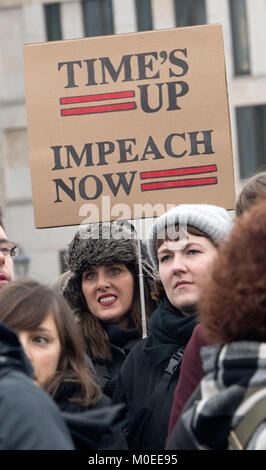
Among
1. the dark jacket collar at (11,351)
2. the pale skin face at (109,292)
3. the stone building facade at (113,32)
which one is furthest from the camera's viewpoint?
the stone building facade at (113,32)

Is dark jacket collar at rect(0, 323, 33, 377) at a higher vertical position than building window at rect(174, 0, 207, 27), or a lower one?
lower

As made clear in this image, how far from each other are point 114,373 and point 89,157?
1.03 m

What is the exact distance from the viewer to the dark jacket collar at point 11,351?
6.98 feet

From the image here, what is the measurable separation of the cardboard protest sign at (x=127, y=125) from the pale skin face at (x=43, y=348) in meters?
1.45

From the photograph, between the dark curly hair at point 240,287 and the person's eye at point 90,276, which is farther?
the person's eye at point 90,276

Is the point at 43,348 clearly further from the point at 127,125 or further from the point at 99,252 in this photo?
the point at 127,125

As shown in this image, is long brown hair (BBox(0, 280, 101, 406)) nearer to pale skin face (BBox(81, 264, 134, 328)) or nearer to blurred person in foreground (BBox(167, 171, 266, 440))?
blurred person in foreground (BBox(167, 171, 266, 440))

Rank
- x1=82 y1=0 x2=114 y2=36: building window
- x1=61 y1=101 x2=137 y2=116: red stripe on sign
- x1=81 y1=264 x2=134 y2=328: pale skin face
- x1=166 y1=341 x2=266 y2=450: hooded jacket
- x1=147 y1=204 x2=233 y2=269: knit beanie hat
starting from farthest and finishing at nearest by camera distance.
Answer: x1=82 y1=0 x2=114 y2=36: building window
x1=61 y1=101 x2=137 y2=116: red stripe on sign
x1=81 y1=264 x2=134 y2=328: pale skin face
x1=147 y1=204 x2=233 y2=269: knit beanie hat
x1=166 y1=341 x2=266 y2=450: hooded jacket

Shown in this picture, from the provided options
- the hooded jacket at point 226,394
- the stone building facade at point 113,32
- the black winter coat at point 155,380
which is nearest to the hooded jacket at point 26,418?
the hooded jacket at point 226,394

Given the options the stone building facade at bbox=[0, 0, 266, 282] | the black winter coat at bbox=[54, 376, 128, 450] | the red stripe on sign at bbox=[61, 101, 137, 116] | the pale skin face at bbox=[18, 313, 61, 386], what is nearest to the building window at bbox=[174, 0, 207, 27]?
the stone building facade at bbox=[0, 0, 266, 282]

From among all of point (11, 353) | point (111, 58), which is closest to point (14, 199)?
point (111, 58)

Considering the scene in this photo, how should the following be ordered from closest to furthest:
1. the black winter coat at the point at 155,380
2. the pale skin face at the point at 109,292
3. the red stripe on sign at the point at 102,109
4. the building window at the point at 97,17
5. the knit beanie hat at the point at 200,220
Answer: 1. the black winter coat at the point at 155,380
2. the knit beanie hat at the point at 200,220
3. the pale skin face at the point at 109,292
4. the red stripe on sign at the point at 102,109
5. the building window at the point at 97,17

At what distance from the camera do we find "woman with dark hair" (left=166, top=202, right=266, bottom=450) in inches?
75.3

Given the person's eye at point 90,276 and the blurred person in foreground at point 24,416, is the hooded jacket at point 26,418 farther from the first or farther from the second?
the person's eye at point 90,276
